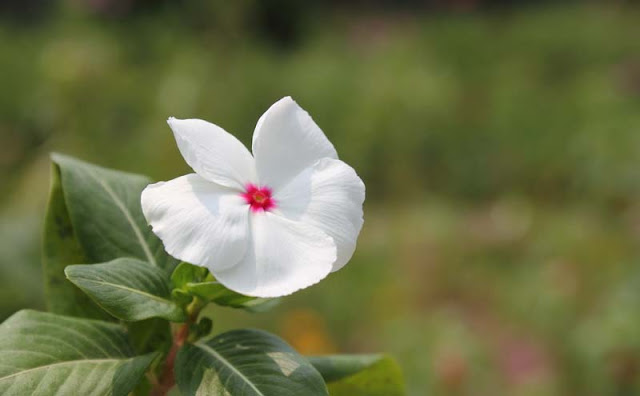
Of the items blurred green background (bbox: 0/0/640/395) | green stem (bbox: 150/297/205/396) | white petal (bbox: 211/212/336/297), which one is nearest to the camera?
white petal (bbox: 211/212/336/297)

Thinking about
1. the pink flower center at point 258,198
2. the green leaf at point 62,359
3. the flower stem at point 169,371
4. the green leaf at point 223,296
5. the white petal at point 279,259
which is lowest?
the flower stem at point 169,371

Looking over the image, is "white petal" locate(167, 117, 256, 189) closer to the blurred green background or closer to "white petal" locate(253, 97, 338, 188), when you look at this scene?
"white petal" locate(253, 97, 338, 188)

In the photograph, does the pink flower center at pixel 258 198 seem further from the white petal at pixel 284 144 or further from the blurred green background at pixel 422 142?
the blurred green background at pixel 422 142

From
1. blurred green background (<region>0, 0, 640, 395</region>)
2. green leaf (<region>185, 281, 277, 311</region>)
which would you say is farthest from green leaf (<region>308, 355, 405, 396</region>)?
blurred green background (<region>0, 0, 640, 395</region>)

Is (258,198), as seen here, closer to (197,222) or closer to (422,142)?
(197,222)

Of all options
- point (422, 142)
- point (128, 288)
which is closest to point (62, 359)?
point (128, 288)

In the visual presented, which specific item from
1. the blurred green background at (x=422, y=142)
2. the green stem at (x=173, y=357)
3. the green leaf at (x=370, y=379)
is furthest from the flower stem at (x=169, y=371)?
the blurred green background at (x=422, y=142)

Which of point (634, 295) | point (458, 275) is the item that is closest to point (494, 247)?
point (458, 275)

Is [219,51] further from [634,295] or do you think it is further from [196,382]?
[196,382]
